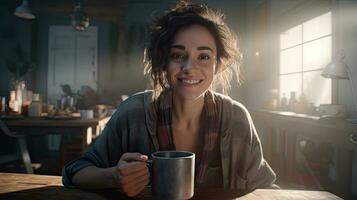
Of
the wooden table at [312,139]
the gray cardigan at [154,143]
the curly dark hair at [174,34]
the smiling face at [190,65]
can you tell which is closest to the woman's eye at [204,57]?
the smiling face at [190,65]

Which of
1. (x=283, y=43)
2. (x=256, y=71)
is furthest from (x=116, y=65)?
(x=283, y=43)

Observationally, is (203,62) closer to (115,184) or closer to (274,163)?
(115,184)

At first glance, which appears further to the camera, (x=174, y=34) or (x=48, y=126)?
(x=48, y=126)

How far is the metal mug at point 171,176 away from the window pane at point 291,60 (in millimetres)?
3646

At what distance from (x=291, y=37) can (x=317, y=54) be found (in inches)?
33.5

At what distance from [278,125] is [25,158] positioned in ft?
8.03

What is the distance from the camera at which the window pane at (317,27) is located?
3.09 meters

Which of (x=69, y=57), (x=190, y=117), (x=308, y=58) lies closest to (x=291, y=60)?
(x=308, y=58)

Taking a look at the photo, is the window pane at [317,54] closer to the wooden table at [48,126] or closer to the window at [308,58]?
the window at [308,58]

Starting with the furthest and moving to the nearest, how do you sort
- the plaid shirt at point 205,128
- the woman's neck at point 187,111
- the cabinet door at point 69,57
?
the cabinet door at point 69,57, the woman's neck at point 187,111, the plaid shirt at point 205,128

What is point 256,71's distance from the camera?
5.19 m

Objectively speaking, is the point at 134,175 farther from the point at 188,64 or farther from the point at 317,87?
the point at 317,87

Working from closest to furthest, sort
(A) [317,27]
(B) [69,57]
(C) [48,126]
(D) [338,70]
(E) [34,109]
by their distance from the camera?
1. (D) [338,70]
2. (C) [48,126]
3. (E) [34,109]
4. (A) [317,27]
5. (B) [69,57]

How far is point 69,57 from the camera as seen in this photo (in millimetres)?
5957
